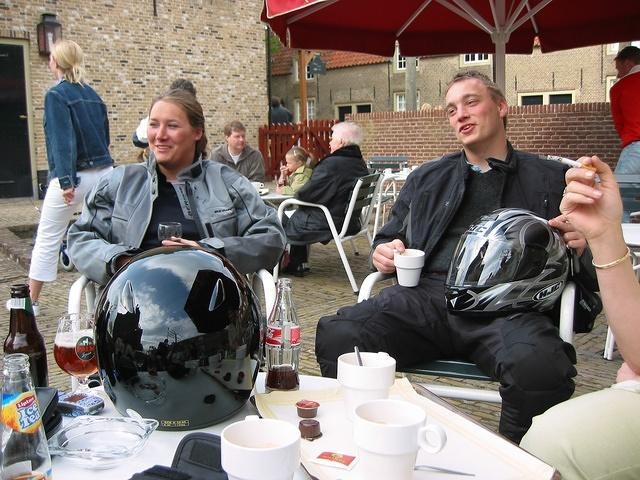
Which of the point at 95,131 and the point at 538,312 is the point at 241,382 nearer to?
the point at 538,312

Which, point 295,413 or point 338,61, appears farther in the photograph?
point 338,61

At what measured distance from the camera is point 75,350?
6.38ft

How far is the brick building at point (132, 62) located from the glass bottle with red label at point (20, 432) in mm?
14121

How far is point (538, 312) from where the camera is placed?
254 centimetres

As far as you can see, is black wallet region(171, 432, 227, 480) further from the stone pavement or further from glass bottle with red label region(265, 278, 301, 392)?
the stone pavement

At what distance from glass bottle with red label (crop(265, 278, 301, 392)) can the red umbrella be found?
160 inches

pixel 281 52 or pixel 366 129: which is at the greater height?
pixel 281 52

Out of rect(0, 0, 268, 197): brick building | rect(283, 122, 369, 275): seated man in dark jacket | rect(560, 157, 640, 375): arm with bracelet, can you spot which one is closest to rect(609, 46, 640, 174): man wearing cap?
rect(283, 122, 369, 275): seated man in dark jacket

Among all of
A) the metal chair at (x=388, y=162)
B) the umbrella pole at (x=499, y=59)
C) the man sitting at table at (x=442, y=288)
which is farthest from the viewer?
the metal chair at (x=388, y=162)

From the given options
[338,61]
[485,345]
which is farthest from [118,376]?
[338,61]

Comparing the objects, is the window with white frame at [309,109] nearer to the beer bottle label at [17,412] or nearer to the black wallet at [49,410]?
the black wallet at [49,410]

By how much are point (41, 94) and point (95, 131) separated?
404 inches

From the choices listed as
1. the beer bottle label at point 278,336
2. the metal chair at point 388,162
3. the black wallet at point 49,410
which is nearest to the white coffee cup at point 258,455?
the black wallet at point 49,410

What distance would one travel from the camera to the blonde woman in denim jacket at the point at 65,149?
16.3 feet
